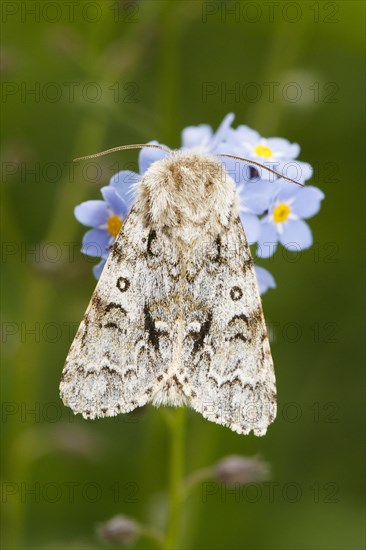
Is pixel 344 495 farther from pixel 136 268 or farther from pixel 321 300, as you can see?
pixel 136 268

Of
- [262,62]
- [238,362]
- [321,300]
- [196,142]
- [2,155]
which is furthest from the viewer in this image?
[262,62]

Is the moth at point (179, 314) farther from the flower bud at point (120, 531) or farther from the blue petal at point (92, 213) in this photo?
the flower bud at point (120, 531)

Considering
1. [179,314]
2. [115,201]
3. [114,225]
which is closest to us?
[179,314]

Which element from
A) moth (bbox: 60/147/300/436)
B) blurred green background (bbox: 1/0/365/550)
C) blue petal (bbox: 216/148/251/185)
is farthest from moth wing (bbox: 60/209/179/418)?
blurred green background (bbox: 1/0/365/550)

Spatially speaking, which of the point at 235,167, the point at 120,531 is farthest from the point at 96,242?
the point at 120,531

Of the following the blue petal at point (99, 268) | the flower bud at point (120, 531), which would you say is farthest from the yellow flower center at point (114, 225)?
the flower bud at point (120, 531)

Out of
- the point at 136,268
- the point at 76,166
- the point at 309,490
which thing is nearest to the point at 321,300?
the point at 309,490

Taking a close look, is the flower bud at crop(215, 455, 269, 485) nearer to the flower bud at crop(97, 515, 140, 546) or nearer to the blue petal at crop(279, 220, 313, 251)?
the flower bud at crop(97, 515, 140, 546)

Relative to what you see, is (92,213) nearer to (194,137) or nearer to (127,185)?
(127,185)
